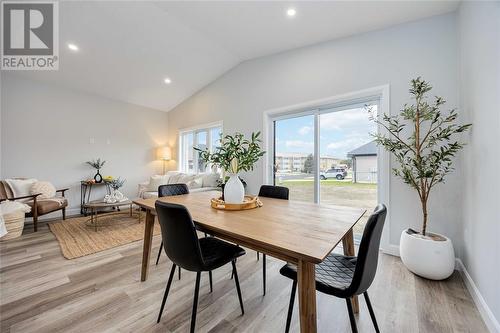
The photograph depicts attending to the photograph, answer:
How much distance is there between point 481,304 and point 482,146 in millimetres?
1200

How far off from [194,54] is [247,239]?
3812mm

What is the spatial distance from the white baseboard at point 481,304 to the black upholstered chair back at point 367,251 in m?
1.13

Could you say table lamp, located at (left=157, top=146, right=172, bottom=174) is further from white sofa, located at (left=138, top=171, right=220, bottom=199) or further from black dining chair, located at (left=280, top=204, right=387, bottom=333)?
black dining chair, located at (left=280, top=204, right=387, bottom=333)

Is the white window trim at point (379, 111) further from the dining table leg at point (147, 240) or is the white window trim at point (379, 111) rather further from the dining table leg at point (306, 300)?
the dining table leg at point (147, 240)

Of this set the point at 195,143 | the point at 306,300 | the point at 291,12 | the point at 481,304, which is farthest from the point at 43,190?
the point at 481,304

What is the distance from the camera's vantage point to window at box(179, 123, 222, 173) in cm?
497

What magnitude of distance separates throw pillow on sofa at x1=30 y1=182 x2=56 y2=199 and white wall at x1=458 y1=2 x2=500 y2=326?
5.80 metres

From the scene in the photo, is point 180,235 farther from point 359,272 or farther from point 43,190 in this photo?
point 43,190

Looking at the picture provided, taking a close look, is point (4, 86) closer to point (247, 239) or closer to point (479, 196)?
point (247, 239)

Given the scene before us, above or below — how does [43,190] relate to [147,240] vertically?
above

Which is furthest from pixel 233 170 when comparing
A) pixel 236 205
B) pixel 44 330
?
pixel 44 330

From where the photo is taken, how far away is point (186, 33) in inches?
128

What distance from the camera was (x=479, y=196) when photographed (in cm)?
164

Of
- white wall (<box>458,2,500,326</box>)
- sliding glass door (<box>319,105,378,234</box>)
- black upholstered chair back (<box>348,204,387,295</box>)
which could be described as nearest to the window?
sliding glass door (<box>319,105,378,234</box>)
